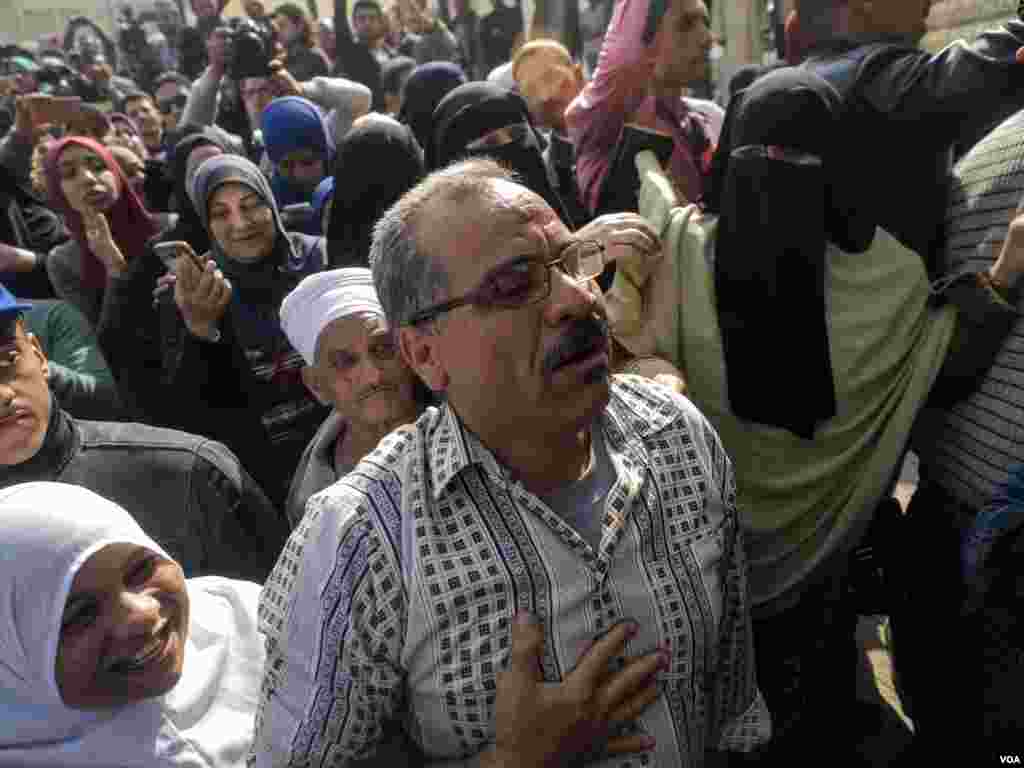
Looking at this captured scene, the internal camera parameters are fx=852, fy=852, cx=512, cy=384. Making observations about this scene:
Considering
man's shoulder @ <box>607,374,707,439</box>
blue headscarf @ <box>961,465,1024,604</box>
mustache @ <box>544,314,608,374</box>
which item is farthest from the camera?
blue headscarf @ <box>961,465,1024,604</box>

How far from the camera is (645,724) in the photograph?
145 centimetres

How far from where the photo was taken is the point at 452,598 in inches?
53.8

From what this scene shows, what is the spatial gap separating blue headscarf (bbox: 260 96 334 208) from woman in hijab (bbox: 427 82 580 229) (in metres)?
1.11

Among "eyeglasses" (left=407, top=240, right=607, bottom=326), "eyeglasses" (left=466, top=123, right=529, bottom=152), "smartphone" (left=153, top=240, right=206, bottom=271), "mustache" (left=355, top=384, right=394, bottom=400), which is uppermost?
"eyeglasses" (left=407, top=240, right=607, bottom=326)

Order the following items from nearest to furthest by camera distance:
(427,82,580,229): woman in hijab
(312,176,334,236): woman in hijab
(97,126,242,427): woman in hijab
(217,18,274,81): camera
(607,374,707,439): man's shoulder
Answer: (607,374,707,439): man's shoulder < (427,82,580,229): woman in hijab < (97,126,242,427): woman in hijab < (312,176,334,236): woman in hijab < (217,18,274,81): camera

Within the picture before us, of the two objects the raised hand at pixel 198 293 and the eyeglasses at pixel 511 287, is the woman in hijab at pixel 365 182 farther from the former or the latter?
the eyeglasses at pixel 511 287

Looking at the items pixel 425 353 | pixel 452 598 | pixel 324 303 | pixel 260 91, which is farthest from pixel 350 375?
pixel 260 91

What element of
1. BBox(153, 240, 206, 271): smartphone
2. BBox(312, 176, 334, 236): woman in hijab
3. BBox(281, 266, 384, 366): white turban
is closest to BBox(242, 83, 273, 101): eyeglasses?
BBox(312, 176, 334, 236): woman in hijab

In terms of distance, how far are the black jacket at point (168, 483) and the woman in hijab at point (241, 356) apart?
697 mm

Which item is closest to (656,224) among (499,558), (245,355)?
(499,558)

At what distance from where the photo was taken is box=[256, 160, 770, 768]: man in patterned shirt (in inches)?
54.4

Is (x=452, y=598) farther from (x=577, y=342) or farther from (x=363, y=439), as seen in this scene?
(x=363, y=439)

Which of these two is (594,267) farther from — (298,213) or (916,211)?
(298,213)

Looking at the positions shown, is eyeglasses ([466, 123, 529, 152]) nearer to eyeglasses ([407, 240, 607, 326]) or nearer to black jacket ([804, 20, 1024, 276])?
black jacket ([804, 20, 1024, 276])
